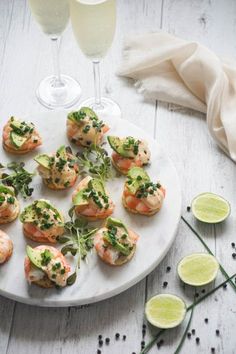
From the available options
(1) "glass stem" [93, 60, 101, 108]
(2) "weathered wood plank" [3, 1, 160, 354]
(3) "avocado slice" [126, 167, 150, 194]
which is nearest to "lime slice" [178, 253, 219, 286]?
(2) "weathered wood plank" [3, 1, 160, 354]

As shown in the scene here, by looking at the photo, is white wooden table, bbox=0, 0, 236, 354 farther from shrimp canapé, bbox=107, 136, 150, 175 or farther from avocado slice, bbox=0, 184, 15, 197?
avocado slice, bbox=0, 184, 15, 197

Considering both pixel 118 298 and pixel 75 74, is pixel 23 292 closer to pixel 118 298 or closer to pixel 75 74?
pixel 118 298

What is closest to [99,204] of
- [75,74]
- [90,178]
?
[90,178]

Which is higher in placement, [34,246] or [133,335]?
[34,246]

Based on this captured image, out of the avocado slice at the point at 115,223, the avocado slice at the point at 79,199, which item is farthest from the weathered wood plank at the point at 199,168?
the avocado slice at the point at 79,199

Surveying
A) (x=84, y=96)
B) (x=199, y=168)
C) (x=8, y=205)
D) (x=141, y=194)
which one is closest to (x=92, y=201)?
(x=141, y=194)

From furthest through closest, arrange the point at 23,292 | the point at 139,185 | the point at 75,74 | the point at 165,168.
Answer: the point at 75,74
the point at 165,168
the point at 139,185
the point at 23,292
